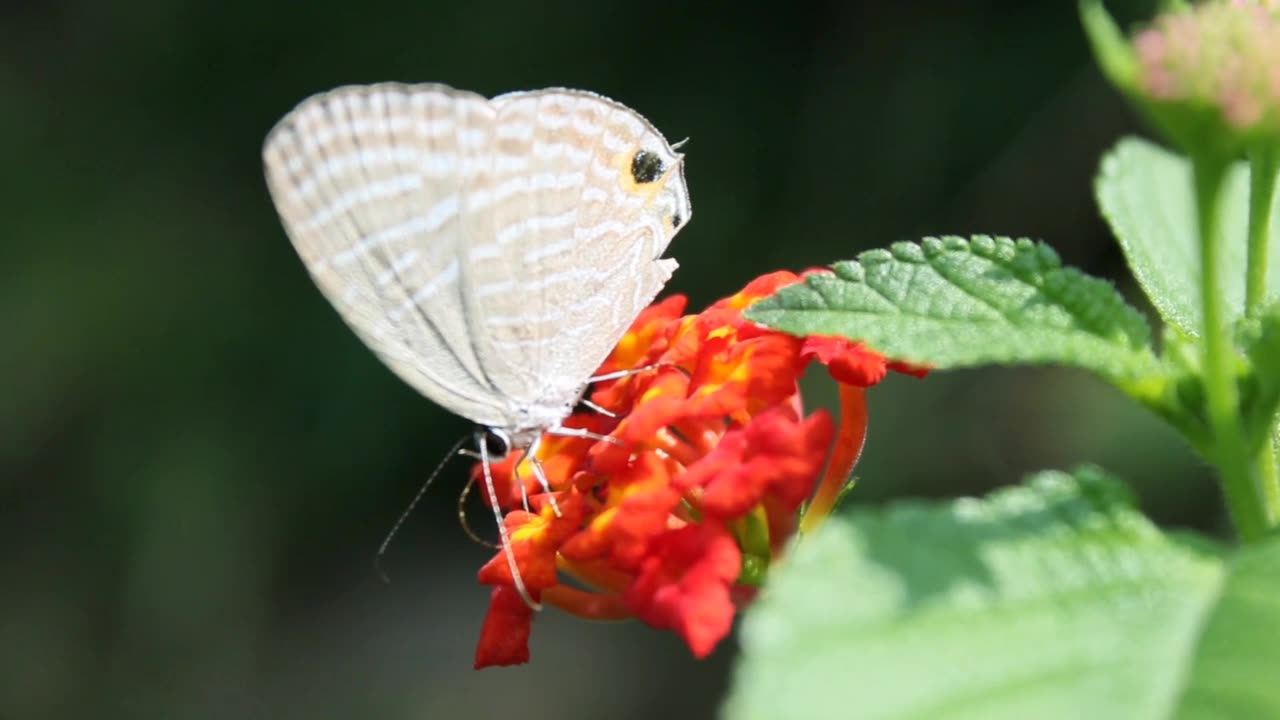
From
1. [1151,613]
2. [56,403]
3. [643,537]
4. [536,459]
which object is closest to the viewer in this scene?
[1151,613]

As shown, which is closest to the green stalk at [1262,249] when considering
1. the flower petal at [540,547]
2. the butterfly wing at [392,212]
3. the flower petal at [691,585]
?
the flower petal at [691,585]

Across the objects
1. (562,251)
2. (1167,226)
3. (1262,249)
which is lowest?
(562,251)

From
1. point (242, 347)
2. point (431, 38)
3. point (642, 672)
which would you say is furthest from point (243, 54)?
point (642, 672)

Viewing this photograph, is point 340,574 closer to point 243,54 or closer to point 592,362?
point 243,54

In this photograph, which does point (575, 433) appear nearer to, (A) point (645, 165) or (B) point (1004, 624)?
(A) point (645, 165)

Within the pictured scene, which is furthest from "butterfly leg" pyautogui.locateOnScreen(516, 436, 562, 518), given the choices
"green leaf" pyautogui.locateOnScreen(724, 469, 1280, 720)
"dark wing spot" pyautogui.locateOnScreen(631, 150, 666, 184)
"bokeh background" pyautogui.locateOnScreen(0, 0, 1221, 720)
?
"bokeh background" pyautogui.locateOnScreen(0, 0, 1221, 720)

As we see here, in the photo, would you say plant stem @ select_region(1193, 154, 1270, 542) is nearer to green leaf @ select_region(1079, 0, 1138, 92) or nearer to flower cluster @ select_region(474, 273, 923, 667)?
green leaf @ select_region(1079, 0, 1138, 92)

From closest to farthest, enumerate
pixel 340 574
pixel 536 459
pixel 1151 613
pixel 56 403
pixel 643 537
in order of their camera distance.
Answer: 1. pixel 1151 613
2. pixel 643 537
3. pixel 536 459
4. pixel 56 403
5. pixel 340 574

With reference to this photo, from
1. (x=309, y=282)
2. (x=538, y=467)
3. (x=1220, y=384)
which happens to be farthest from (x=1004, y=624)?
(x=309, y=282)
